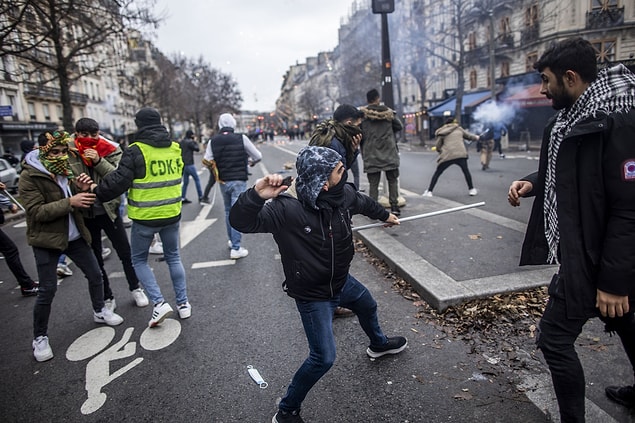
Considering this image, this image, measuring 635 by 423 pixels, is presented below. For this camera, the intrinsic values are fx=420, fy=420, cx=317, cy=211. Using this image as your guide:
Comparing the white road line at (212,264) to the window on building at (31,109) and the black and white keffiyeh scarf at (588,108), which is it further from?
the window on building at (31,109)

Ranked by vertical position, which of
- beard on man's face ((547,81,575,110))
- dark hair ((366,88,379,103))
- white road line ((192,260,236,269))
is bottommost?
white road line ((192,260,236,269))

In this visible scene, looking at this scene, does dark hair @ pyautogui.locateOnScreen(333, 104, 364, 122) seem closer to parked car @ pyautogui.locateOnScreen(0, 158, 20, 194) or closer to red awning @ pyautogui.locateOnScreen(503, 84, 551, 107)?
parked car @ pyautogui.locateOnScreen(0, 158, 20, 194)

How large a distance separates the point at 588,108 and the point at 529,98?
86.0 feet

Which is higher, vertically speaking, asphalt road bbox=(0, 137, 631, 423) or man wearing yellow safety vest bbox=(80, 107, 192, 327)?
man wearing yellow safety vest bbox=(80, 107, 192, 327)

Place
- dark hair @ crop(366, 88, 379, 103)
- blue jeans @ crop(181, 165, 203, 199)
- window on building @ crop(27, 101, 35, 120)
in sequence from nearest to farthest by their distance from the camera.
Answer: dark hair @ crop(366, 88, 379, 103) < blue jeans @ crop(181, 165, 203, 199) < window on building @ crop(27, 101, 35, 120)

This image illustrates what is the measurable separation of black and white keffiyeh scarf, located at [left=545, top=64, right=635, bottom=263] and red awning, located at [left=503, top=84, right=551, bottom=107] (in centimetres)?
2467

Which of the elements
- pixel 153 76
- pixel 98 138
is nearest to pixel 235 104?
pixel 153 76

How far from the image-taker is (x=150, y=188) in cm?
377

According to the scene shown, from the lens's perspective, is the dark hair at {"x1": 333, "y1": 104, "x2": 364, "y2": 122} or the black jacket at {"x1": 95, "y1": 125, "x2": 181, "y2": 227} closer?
the black jacket at {"x1": 95, "y1": 125, "x2": 181, "y2": 227}

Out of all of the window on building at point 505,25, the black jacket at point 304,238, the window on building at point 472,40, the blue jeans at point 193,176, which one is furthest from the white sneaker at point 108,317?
the window on building at point 472,40

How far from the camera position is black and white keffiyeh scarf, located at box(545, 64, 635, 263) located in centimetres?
183

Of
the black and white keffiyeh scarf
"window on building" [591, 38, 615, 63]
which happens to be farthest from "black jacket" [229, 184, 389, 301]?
"window on building" [591, 38, 615, 63]

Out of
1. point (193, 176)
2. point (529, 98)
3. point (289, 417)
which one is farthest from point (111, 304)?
point (529, 98)

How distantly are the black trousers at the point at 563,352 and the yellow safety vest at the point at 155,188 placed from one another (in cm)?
315
